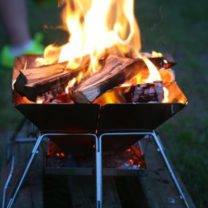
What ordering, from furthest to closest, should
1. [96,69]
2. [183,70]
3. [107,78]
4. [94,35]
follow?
[183,70]
[94,35]
[96,69]
[107,78]

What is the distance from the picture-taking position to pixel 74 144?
2191mm

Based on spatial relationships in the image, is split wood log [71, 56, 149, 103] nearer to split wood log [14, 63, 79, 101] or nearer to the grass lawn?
split wood log [14, 63, 79, 101]

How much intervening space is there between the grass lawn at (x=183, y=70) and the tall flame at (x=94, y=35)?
0.51 m

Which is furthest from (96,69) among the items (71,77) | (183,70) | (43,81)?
(183,70)

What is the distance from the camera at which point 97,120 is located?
1.95 metres

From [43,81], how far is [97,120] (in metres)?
0.29

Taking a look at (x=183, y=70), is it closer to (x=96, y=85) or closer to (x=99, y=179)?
(x=96, y=85)

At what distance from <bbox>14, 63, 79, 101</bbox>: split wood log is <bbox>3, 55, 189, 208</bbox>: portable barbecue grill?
76 mm

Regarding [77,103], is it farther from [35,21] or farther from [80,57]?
[35,21]

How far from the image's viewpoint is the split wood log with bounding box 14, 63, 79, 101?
1.96 metres

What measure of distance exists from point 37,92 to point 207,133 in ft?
5.33

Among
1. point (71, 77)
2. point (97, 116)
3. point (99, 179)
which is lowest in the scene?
point (99, 179)

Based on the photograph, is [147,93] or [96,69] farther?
[96,69]

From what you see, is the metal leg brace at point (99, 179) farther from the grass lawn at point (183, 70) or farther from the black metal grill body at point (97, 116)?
the grass lawn at point (183, 70)
